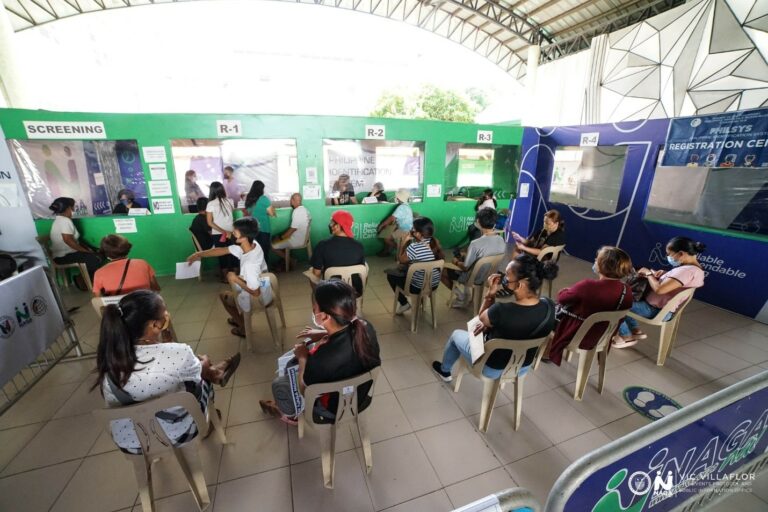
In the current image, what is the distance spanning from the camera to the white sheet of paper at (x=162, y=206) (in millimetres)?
4742

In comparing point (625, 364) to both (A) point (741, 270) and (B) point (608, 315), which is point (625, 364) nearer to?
(B) point (608, 315)

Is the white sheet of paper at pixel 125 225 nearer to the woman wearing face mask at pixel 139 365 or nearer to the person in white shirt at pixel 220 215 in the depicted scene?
the person in white shirt at pixel 220 215

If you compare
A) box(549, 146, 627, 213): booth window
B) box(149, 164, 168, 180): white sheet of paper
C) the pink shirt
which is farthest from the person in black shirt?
box(549, 146, 627, 213): booth window

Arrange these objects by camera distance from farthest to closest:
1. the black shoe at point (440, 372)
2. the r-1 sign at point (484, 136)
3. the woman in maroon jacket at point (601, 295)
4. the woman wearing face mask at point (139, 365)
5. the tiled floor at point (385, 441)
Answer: the r-1 sign at point (484, 136), the black shoe at point (440, 372), the woman in maroon jacket at point (601, 295), the tiled floor at point (385, 441), the woman wearing face mask at point (139, 365)

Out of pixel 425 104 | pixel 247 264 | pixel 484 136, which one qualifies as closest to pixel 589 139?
pixel 484 136

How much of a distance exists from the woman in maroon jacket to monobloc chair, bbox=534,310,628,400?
49 mm

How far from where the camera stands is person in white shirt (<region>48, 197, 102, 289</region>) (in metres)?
4.16

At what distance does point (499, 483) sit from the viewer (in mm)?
1875

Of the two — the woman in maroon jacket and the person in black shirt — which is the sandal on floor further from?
the person in black shirt

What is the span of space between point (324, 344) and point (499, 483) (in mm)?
1344

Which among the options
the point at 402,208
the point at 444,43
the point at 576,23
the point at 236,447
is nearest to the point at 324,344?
the point at 236,447

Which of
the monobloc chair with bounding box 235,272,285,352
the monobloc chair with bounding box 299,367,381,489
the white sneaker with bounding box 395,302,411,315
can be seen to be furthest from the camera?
the white sneaker with bounding box 395,302,411,315

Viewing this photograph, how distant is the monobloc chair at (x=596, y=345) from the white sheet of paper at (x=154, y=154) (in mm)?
5523

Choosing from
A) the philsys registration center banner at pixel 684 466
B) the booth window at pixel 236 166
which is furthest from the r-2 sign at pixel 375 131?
the philsys registration center banner at pixel 684 466
